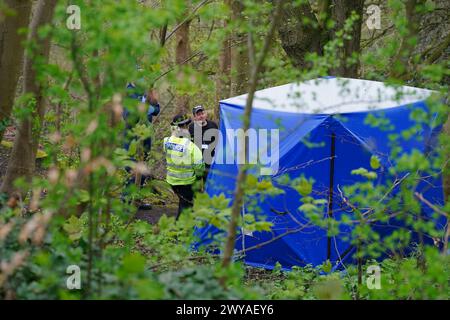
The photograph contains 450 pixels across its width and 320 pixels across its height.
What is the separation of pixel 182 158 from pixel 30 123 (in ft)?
10.3

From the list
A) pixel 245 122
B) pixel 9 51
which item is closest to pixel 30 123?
pixel 9 51

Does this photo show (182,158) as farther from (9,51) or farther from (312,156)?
(9,51)

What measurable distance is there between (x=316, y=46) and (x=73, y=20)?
652cm

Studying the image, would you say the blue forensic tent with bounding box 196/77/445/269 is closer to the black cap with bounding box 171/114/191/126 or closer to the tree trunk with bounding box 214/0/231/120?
the black cap with bounding box 171/114/191/126

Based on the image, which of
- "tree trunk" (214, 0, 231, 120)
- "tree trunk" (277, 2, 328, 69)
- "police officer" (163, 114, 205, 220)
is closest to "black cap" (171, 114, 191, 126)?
"police officer" (163, 114, 205, 220)

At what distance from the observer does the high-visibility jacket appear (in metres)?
8.03

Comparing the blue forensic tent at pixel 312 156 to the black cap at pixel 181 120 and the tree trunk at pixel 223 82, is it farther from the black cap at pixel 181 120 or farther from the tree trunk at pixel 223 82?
the tree trunk at pixel 223 82

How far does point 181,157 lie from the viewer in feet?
26.5

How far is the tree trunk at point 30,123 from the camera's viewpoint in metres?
5.20

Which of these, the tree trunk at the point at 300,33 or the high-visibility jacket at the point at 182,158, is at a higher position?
the tree trunk at the point at 300,33

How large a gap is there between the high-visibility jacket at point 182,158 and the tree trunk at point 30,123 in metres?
2.60

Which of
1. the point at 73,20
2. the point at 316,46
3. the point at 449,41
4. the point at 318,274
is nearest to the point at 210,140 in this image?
the point at 316,46

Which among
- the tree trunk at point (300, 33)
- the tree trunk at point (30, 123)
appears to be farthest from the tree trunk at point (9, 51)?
the tree trunk at point (300, 33)
